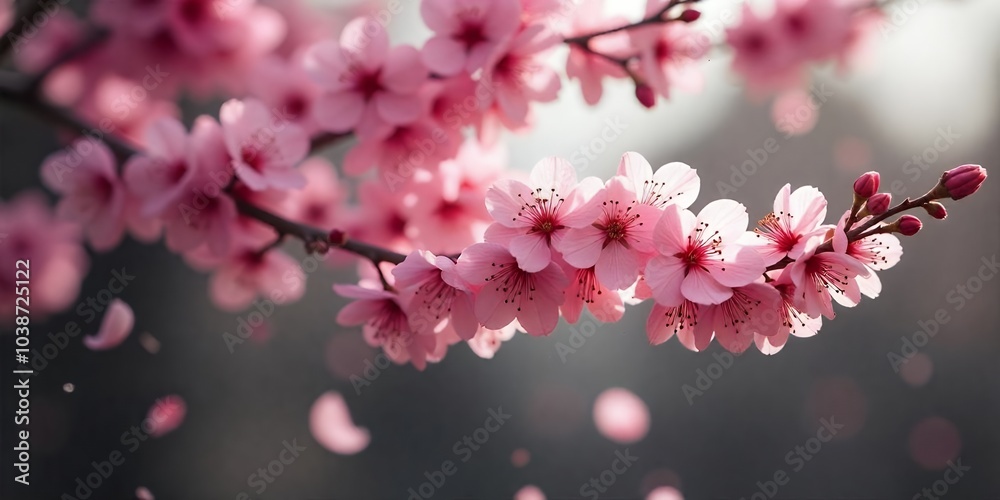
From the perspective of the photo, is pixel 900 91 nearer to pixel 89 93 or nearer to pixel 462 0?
pixel 462 0

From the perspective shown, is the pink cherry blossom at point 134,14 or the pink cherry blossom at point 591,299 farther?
the pink cherry blossom at point 134,14

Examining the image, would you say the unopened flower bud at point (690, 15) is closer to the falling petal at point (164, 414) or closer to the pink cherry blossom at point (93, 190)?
the pink cherry blossom at point (93, 190)

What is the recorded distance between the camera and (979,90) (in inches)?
47.3

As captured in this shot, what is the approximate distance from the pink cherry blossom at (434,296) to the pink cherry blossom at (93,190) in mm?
429

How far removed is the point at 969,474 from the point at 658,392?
1.72ft

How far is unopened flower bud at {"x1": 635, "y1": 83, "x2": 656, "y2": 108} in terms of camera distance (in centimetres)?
71

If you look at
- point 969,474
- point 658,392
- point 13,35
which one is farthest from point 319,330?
point 969,474

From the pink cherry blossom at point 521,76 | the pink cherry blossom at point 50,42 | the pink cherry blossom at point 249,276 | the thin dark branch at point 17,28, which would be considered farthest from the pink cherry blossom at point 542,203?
the pink cherry blossom at point 50,42

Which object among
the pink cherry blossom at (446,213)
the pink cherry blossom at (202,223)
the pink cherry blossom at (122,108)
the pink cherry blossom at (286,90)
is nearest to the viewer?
the pink cherry blossom at (202,223)

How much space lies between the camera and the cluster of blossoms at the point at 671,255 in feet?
1.56

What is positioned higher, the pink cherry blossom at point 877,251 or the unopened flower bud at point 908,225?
the unopened flower bud at point 908,225

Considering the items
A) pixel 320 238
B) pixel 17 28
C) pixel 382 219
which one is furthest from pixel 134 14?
pixel 320 238

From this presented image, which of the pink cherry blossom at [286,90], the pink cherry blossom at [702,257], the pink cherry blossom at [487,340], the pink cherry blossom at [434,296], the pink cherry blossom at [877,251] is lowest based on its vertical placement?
the pink cherry blossom at [286,90]

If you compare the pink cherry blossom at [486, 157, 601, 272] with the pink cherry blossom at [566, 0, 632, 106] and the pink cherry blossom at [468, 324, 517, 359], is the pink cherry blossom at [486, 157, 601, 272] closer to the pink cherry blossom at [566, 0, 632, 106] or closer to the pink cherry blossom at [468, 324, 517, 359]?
the pink cherry blossom at [468, 324, 517, 359]
